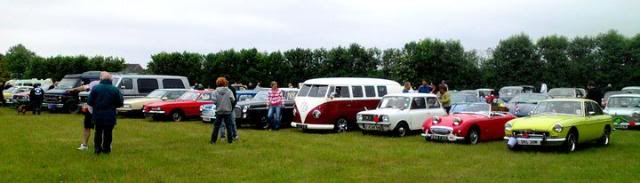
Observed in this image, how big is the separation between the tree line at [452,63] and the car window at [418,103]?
28.8 metres

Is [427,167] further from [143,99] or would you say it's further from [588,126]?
[143,99]

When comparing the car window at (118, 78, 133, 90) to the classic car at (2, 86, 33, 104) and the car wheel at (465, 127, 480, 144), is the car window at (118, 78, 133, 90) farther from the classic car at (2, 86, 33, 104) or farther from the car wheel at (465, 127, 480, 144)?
the car wheel at (465, 127, 480, 144)

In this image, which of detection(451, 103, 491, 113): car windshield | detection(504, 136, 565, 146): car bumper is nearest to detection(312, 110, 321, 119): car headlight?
detection(451, 103, 491, 113): car windshield

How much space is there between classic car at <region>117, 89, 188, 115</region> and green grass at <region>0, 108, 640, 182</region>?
8036 mm

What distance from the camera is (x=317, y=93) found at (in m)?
18.7

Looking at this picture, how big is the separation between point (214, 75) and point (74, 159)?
38.7 m

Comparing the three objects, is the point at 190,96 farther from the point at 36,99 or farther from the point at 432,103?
the point at 432,103

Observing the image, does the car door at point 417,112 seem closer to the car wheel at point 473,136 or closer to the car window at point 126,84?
the car wheel at point 473,136

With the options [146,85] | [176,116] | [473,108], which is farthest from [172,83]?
[473,108]

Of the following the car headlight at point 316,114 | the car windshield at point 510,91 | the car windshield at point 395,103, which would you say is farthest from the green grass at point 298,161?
the car windshield at point 510,91

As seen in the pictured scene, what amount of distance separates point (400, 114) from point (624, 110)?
26.0ft

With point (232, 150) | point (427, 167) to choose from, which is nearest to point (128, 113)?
point (232, 150)

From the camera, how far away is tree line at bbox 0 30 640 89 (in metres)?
45.2

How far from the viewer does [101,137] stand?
38.1 ft
